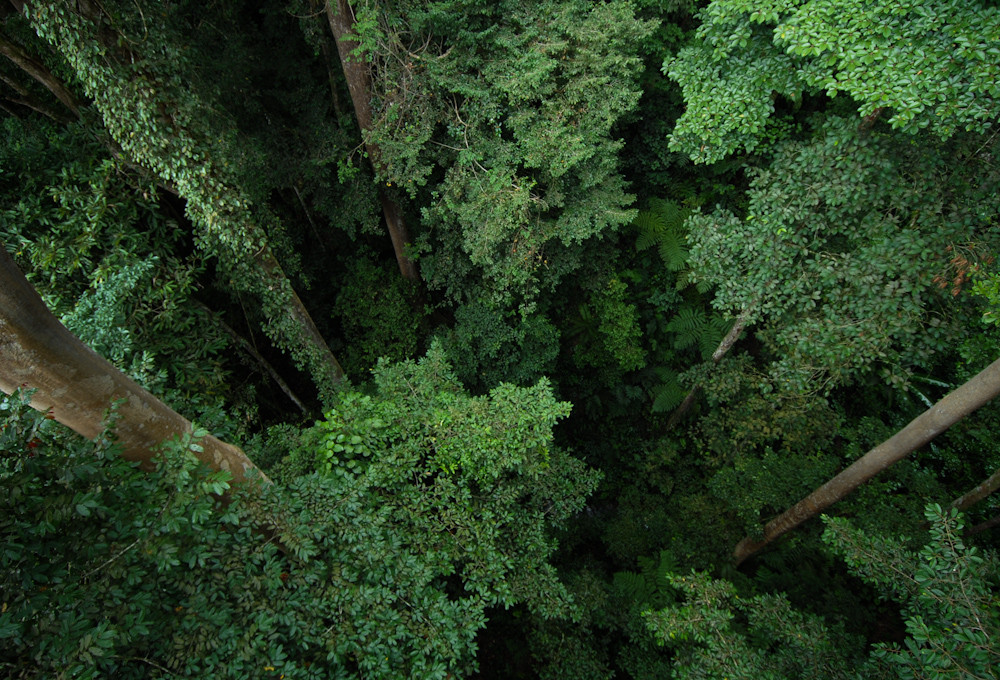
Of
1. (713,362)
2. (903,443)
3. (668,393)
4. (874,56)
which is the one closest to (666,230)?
(713,362)

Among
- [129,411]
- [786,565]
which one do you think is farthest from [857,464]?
[129,411]

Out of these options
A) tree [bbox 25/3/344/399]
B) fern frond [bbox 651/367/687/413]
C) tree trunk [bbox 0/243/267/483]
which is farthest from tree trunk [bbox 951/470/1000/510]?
tree [bbox 25/3/344/399]

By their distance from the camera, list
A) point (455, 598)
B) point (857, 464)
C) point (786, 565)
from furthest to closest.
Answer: point (786, 565) < point (455, 598) < point (857, 464)

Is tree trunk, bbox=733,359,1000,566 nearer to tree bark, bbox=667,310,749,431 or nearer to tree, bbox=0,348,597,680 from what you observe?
tree bark, bbox=667,310,749,431

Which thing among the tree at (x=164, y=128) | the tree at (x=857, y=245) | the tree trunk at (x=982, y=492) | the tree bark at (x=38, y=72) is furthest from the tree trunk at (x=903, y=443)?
the tree bark at (x=38, y=72)

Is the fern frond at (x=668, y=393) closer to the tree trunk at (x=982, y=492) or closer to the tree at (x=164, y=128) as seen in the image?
the tree trunk at (x=982, y=492)

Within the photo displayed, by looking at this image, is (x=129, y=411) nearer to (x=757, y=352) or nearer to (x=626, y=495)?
(x=626, y=495)
